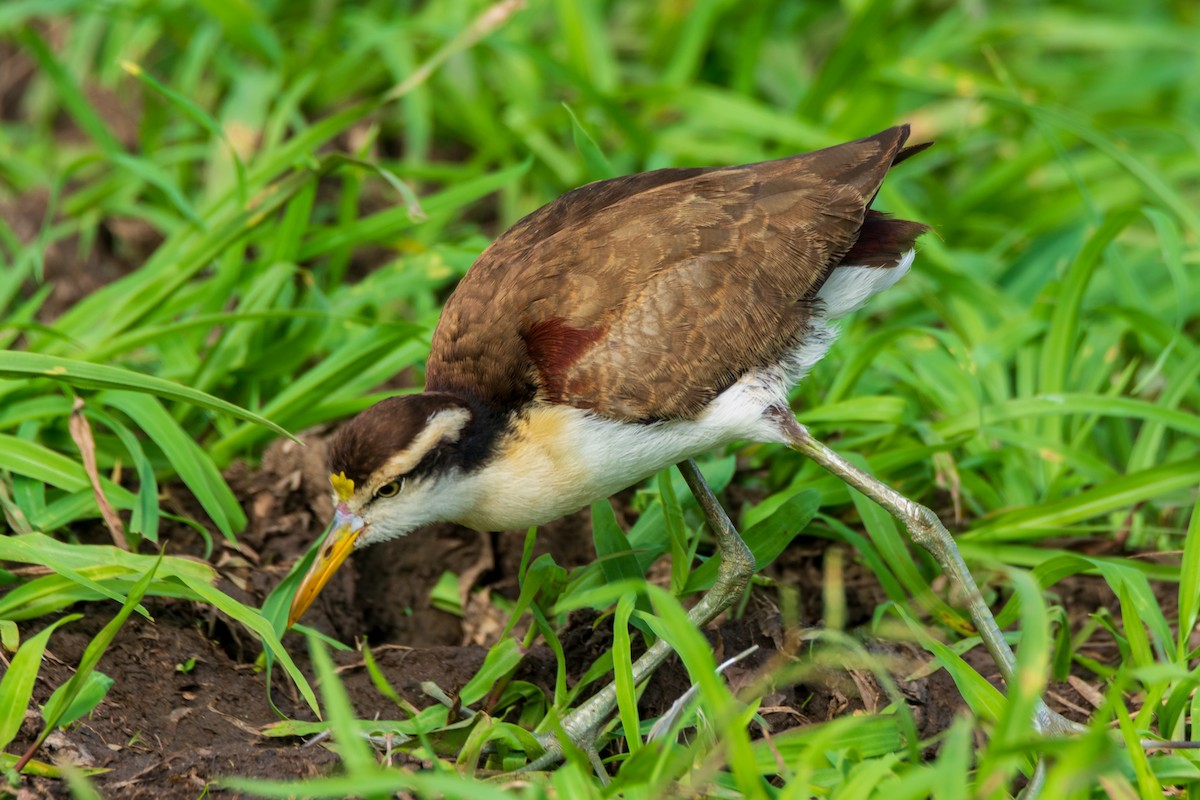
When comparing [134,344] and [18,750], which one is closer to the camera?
[18,750]

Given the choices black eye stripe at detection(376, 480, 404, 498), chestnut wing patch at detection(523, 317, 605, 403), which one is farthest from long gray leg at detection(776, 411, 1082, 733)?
black eye stripe at detection(376, 480, 404, 498)

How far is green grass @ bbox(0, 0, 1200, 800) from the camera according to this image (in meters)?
4.38

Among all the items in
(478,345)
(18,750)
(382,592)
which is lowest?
(382,592)

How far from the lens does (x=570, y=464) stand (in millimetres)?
4676

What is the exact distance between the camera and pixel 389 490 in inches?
186

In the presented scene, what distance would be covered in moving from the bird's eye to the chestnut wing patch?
0.63 meters

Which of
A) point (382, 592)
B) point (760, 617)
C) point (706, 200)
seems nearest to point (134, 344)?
point (382, 592)

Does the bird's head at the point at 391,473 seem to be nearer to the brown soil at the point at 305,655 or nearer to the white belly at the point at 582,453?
the white belly at the point at 582,453

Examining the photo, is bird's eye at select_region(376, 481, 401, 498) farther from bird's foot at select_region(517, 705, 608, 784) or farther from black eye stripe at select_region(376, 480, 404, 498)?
bird's foot at select_region(517, 705, 608, 784)

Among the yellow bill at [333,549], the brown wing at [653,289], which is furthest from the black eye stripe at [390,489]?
the brown wing at [653,289]

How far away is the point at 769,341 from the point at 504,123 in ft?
10.3

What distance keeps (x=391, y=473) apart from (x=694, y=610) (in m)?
1.32

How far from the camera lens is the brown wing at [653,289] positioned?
15.6ft

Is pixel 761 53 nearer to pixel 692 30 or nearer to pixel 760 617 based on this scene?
pixel 692 30
